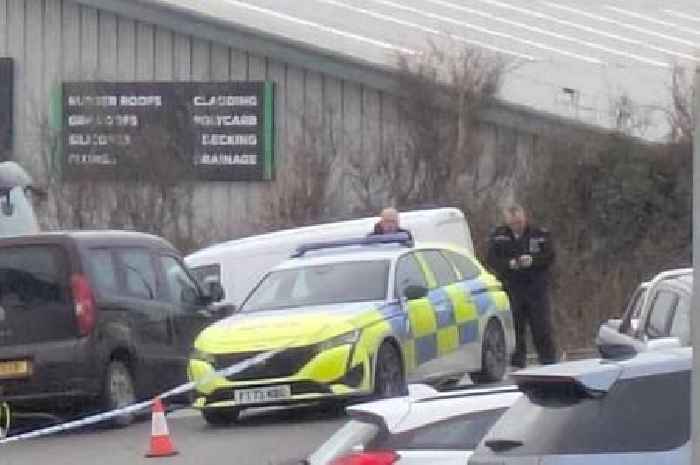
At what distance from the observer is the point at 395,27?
39156mm

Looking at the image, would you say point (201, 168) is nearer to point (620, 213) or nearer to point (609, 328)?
point (620, 213)

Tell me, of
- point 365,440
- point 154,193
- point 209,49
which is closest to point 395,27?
point 209,49

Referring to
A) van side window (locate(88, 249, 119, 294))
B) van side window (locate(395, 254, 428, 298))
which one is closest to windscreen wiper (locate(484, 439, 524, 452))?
van side window (locate(395, 254, 428, 298))

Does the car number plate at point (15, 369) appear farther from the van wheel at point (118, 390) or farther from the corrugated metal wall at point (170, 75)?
the corrugated metal wall at point (170, 75)

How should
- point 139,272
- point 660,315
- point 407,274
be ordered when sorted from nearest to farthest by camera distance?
point 660,315 < point 407,274 < point 139,272

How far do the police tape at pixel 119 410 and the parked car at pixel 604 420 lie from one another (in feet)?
29.6

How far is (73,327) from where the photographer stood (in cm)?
1898

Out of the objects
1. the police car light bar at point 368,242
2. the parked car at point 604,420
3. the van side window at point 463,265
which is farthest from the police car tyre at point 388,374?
the parked car at point 604,420

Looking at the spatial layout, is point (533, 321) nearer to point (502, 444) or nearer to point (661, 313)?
point (661, 313)

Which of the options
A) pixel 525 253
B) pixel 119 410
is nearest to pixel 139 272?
pixel 119 410

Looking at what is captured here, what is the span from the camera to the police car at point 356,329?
711 inches

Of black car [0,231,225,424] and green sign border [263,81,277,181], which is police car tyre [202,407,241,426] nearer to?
black car [0,231,225,424]

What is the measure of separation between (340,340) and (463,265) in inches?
137

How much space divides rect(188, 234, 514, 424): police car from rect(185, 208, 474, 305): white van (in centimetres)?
502
